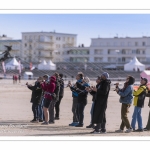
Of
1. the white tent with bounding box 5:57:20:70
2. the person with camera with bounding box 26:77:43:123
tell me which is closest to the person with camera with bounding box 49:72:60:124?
the person with camera with bounding box 26:77:43:123

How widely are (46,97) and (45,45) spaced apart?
8585cm

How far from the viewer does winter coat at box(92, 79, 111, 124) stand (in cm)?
1134

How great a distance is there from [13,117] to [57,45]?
8583 centimetres

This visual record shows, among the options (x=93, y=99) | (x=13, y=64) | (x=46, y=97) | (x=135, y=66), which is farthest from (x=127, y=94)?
(x=135, y=66)

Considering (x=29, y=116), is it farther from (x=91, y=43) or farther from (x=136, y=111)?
(x=91, y=43)

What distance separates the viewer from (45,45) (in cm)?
9862

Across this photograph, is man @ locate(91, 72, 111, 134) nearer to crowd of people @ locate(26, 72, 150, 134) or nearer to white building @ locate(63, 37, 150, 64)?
crowd of people @ locate(26, 72, 150, 134)

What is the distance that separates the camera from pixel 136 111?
1214 centimetres

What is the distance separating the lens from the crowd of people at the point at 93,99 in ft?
37.7

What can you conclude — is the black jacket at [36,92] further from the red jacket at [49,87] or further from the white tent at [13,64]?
the white tent at [13,64]

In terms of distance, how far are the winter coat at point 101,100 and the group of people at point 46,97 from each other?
1.98m

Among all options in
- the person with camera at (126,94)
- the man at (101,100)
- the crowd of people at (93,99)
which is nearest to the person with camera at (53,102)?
the crowd of people at (93,99)

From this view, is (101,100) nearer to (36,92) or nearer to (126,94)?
(126,94)
